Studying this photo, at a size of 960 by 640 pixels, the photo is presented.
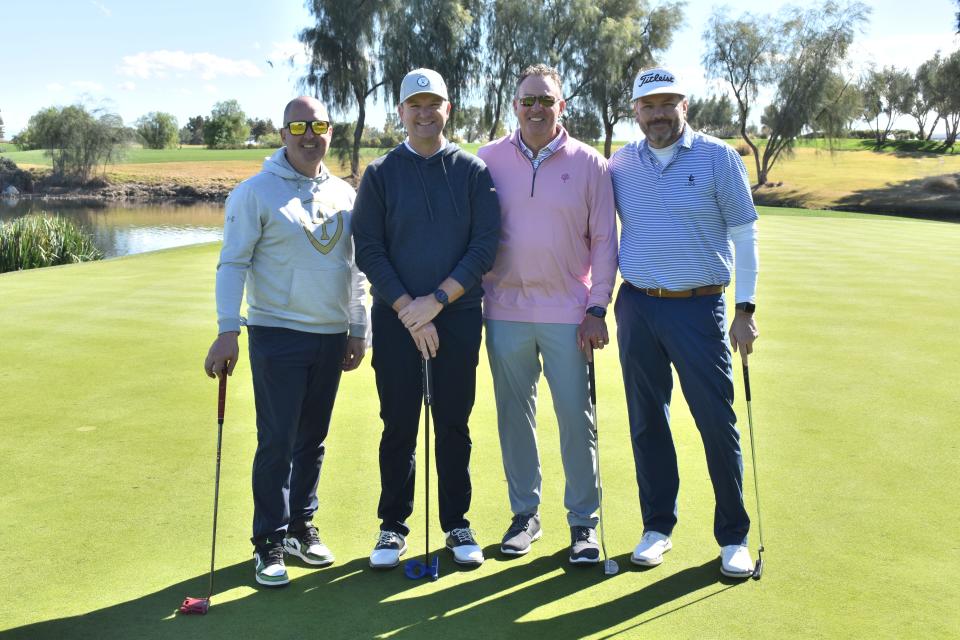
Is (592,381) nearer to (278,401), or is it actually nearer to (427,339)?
(427,339)

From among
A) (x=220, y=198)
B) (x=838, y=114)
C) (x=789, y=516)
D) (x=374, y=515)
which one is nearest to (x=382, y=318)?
(x=374, y=515)

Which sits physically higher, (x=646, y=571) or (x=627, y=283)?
(x=627, y=283)

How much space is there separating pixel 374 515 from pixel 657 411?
4.50 ft

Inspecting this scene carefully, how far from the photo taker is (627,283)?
3.87 m

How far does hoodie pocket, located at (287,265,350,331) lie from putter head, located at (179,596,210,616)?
1122 mm

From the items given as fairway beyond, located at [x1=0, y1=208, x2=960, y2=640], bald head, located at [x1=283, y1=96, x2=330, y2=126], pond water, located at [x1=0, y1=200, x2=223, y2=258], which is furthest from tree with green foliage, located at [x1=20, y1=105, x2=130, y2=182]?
bald head, located at [x1=283, y1=96, x2=330, y2=126]

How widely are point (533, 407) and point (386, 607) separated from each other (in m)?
1.16

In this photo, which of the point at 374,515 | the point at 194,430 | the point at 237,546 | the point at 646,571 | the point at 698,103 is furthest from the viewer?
the point at 698,103

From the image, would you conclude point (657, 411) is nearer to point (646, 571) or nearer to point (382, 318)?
point (646, 571)

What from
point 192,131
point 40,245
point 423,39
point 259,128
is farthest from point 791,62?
point 192,131

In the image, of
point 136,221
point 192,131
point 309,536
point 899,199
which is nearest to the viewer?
point 309,536

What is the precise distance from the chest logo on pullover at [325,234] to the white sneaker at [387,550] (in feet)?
3.91

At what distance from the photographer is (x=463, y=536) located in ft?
12.2

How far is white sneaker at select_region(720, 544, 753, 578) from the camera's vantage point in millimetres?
3445
